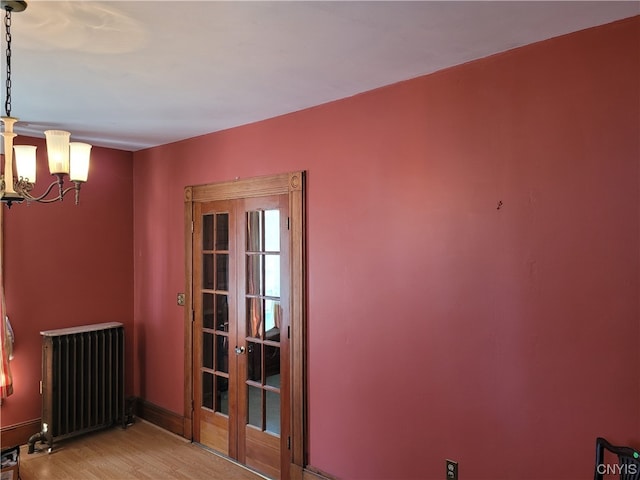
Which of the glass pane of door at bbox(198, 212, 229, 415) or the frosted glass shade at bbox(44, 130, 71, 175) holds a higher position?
the frosted glass shade at bbox(44, 130, 71, 175)

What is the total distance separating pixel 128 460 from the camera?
369 centimetres

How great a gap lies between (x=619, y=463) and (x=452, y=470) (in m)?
0.82

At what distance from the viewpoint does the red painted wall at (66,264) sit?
13.0 ft

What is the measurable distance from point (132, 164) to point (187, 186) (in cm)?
98

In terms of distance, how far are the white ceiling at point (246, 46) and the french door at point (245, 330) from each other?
92cm

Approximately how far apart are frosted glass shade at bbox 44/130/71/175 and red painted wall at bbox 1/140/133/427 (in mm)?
2313

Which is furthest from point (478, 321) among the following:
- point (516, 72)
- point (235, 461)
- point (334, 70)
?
point (235, 461)

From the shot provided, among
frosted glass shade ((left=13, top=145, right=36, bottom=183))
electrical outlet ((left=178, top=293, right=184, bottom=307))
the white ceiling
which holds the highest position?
the white ceiling

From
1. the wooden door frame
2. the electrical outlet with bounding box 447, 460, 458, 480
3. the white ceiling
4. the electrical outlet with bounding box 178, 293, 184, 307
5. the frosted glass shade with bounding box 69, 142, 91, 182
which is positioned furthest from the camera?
the electrical outlet with bounding box 178, 293, 184, 307

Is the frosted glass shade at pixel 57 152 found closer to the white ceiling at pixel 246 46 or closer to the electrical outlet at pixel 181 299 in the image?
the white ceiling at pixel 246 46

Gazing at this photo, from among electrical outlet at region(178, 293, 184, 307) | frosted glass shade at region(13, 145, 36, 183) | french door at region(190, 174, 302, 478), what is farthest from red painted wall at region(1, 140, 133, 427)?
frosted glass shade at region(13, 145, 36, 183)

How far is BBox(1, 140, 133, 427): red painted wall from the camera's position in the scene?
3.97m

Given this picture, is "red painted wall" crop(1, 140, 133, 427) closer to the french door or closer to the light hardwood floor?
the light hardwood floor

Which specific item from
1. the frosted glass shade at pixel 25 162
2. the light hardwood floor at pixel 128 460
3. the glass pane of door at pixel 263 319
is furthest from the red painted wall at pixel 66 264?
the frosted glass shade at pixel 25 162
